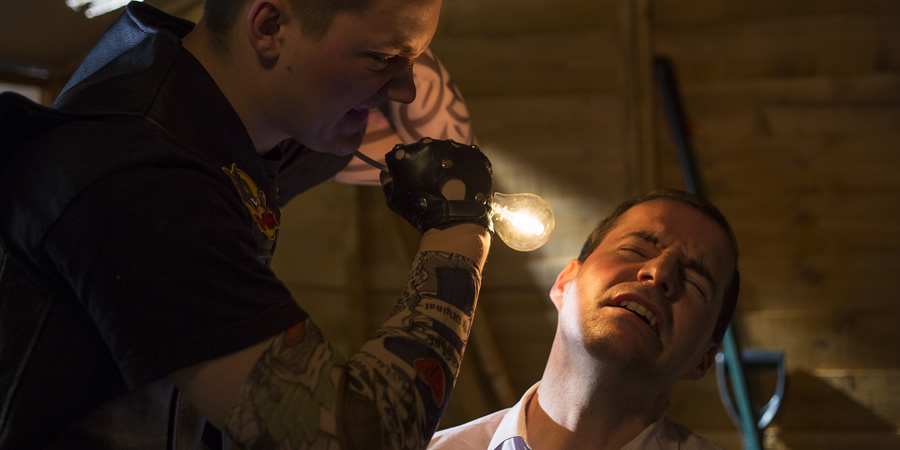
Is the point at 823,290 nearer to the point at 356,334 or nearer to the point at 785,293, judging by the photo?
the point at 785,293

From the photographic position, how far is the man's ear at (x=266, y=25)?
1108 millimetres

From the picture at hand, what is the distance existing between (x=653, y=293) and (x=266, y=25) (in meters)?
0.90

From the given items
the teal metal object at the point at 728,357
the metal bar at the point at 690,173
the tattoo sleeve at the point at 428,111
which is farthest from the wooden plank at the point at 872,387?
the tattoo sleeve at the point at 428,111

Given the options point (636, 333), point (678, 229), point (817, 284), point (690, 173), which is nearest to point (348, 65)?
point (636, 333)

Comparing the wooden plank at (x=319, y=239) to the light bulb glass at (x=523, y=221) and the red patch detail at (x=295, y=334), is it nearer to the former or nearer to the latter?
the light bulb glass at (x=523, y=221)

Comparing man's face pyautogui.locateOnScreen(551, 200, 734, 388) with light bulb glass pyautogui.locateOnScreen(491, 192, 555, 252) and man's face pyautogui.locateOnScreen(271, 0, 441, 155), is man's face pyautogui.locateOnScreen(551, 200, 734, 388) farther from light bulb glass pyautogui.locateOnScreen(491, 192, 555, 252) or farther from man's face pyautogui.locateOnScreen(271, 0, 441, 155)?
man's face pyautogui.locateOnScreen(271, 0, 441, 155)

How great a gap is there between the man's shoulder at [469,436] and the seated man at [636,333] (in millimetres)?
89

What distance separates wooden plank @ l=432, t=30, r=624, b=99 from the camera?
3.11 meters

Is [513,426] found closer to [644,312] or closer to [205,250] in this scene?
[644,312]

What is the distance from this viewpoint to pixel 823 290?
3059 mm

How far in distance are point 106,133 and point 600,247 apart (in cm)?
112

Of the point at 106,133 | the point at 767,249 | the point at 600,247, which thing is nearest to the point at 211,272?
the point at 106,133

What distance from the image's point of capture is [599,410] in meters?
1.57

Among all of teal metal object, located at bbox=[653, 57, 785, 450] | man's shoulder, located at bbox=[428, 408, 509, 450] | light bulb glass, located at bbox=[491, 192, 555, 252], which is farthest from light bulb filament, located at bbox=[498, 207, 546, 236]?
teal metal object, located at bbox=[653, 57, 785, 450]
